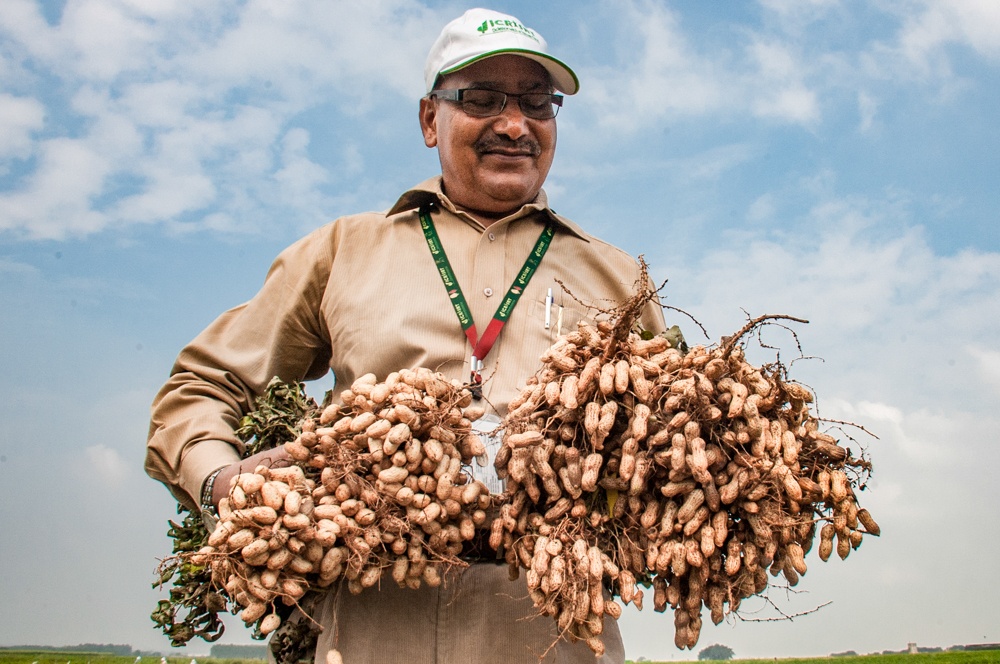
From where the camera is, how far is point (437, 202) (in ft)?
18.0

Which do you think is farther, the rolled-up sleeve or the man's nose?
the man's nose

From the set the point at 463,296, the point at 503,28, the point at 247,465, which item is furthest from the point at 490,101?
the point at 247,465

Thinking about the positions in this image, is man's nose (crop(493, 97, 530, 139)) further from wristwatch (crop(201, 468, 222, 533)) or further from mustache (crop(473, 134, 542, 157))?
wristwatch (crop(201, 468, 222, 533))

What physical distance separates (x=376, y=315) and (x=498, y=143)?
1215 mm

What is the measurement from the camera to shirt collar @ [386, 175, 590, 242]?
535cm

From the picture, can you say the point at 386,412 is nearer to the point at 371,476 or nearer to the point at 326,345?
the point at 371,476

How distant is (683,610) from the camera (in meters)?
3.79

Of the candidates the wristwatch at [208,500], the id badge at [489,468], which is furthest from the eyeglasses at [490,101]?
the wristwatch at [208,500]

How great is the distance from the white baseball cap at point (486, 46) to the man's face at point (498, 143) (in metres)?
0.09

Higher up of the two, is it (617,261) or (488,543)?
(617,261)

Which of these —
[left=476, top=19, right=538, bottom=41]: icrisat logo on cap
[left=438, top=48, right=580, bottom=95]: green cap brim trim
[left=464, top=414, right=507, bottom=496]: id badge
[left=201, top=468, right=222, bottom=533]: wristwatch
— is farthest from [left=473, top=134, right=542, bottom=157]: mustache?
[left=201, top=468, right=222, bottom=533]: wristwatch

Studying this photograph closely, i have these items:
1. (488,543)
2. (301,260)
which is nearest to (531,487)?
(488,543)

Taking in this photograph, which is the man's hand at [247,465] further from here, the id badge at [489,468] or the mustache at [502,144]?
the mustache at [502,144]

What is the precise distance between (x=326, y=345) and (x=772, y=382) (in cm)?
287
